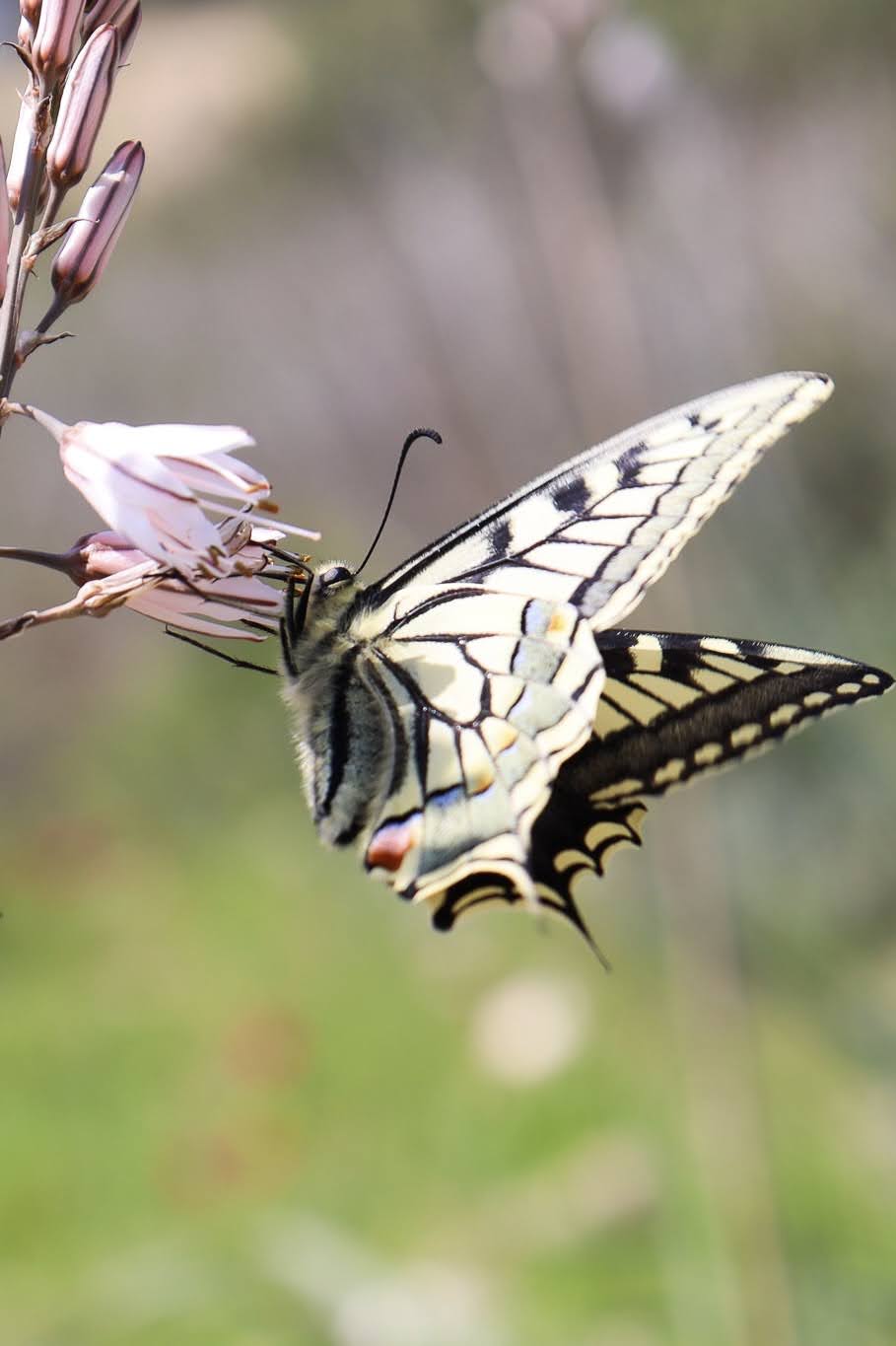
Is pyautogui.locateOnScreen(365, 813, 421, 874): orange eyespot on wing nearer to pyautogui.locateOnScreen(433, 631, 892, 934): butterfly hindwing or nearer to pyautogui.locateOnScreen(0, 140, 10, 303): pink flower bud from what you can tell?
pyautogui.locateOnScreen(433, 631, 892, 934): butterfly hindwing

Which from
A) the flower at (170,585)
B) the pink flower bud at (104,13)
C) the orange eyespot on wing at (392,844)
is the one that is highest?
the pink flower bud at (104,13)

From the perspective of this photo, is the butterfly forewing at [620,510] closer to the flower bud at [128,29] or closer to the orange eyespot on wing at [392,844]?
the orange eyespot on wing at [392,844]

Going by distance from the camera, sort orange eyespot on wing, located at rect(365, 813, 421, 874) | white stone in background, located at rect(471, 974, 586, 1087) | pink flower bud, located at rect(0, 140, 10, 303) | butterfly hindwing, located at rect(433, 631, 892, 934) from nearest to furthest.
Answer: pink flower bud, located at rect(0, 140, 10, 303) → orange eyespot on wing, located at rect(365, 813, 421, 874) → butterfly hindwing, located at rect(433, 631, 892, 934) → white stone in background, located at rect(471, 974, 586, 1087)

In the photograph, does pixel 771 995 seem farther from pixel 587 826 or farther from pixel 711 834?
pixel 587 826

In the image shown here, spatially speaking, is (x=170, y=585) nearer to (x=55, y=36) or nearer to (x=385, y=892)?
(x=55, y=36)

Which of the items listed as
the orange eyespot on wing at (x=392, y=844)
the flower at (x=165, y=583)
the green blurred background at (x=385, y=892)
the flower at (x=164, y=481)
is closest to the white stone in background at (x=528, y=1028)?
the green blurred background at (x=385, y=892)

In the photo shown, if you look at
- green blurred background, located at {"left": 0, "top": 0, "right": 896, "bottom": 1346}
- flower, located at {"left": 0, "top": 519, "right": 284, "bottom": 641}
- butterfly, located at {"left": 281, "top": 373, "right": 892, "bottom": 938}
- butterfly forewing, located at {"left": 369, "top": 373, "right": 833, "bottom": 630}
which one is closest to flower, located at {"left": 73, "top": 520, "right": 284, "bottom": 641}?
flower, located at {"left": 0, "top": 519, "right": 284, "bottom": 641}
